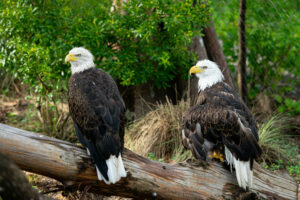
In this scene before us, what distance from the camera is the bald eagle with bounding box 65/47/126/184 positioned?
3.36 meters

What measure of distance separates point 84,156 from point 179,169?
915 mm

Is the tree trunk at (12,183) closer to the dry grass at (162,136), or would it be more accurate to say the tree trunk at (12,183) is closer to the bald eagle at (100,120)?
the bald eagle at (100,120)

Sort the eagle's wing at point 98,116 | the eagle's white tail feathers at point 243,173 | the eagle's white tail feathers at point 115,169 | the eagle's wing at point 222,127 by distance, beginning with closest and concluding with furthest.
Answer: the eagle's white tail feathers at point 115,169 < the eagle's wing at point 98,116 < the eagle's white tail feathers at point 243,173 < the eagle's wing at point 222,127

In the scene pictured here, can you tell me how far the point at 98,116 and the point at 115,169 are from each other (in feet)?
1.78

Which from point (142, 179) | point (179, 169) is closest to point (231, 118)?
point (179, 169)

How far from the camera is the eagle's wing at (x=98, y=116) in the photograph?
3426mm

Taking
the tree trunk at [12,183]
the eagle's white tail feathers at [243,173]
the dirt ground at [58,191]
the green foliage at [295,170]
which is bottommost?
the green foliage at [295,170]

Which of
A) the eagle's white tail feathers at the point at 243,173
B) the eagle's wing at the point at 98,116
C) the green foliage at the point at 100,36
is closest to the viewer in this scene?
the eagle's wing at the point at 98,116

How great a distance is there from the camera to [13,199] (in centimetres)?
235

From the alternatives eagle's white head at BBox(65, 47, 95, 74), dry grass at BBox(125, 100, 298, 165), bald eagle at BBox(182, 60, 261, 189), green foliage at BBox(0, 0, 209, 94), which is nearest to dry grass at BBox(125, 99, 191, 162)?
dry grass at BBox(125, 100, 298, 165)

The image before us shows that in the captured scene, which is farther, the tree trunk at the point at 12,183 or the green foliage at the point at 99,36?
the green foliage at the point at 99,36

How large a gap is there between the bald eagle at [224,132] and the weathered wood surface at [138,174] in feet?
0.59

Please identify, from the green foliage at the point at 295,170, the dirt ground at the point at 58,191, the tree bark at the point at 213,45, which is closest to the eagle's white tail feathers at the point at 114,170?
the dirt ground at the point at 58,191

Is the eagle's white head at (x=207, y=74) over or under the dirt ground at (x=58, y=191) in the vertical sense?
over
